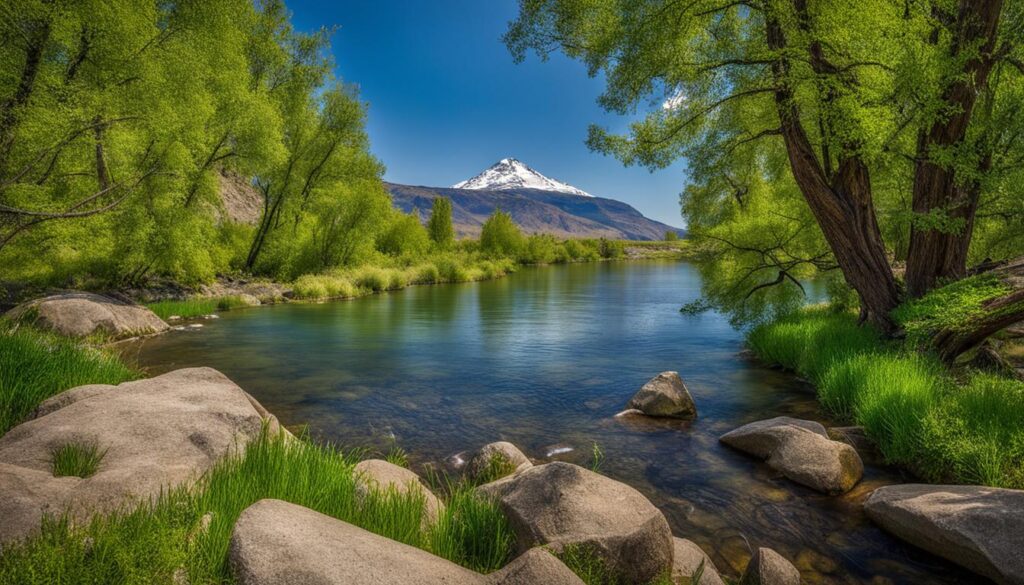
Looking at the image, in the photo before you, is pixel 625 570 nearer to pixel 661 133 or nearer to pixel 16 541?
pixel 16 541

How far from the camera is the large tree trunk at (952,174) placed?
9.26 metres

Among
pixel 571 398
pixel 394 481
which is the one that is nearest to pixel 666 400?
pixel 571 398

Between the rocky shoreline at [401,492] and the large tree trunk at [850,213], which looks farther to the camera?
A: the large tree trunk at [850,213]

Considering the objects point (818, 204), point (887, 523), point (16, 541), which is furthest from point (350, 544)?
point (818, 204)

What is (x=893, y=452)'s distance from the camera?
710 centimetres

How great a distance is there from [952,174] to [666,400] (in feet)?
24.6

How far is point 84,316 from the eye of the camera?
47.2ft

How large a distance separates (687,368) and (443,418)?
7.33m

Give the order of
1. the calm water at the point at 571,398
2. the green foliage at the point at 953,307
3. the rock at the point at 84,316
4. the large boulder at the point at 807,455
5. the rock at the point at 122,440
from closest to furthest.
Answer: the rock at the point at 122,440 < the calm water at the point at 571,398 < the large boulder at the point at 807,455 < the green foliage at the point at 953,307 < the rock at the point at 84,316

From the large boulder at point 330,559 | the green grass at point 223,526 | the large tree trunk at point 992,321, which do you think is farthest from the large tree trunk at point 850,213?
the large boulder at point 330,559

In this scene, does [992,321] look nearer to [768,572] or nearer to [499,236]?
[768,572]

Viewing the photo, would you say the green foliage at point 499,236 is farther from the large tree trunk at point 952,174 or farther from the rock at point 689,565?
the rock at point 689,565

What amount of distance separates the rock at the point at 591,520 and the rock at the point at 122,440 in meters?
2.83

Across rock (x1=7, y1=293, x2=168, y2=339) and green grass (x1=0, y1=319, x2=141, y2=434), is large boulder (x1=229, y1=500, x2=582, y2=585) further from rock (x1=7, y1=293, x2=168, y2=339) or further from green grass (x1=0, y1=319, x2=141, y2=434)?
rock (x1=7, y1=293, x2=168, y2=339)
